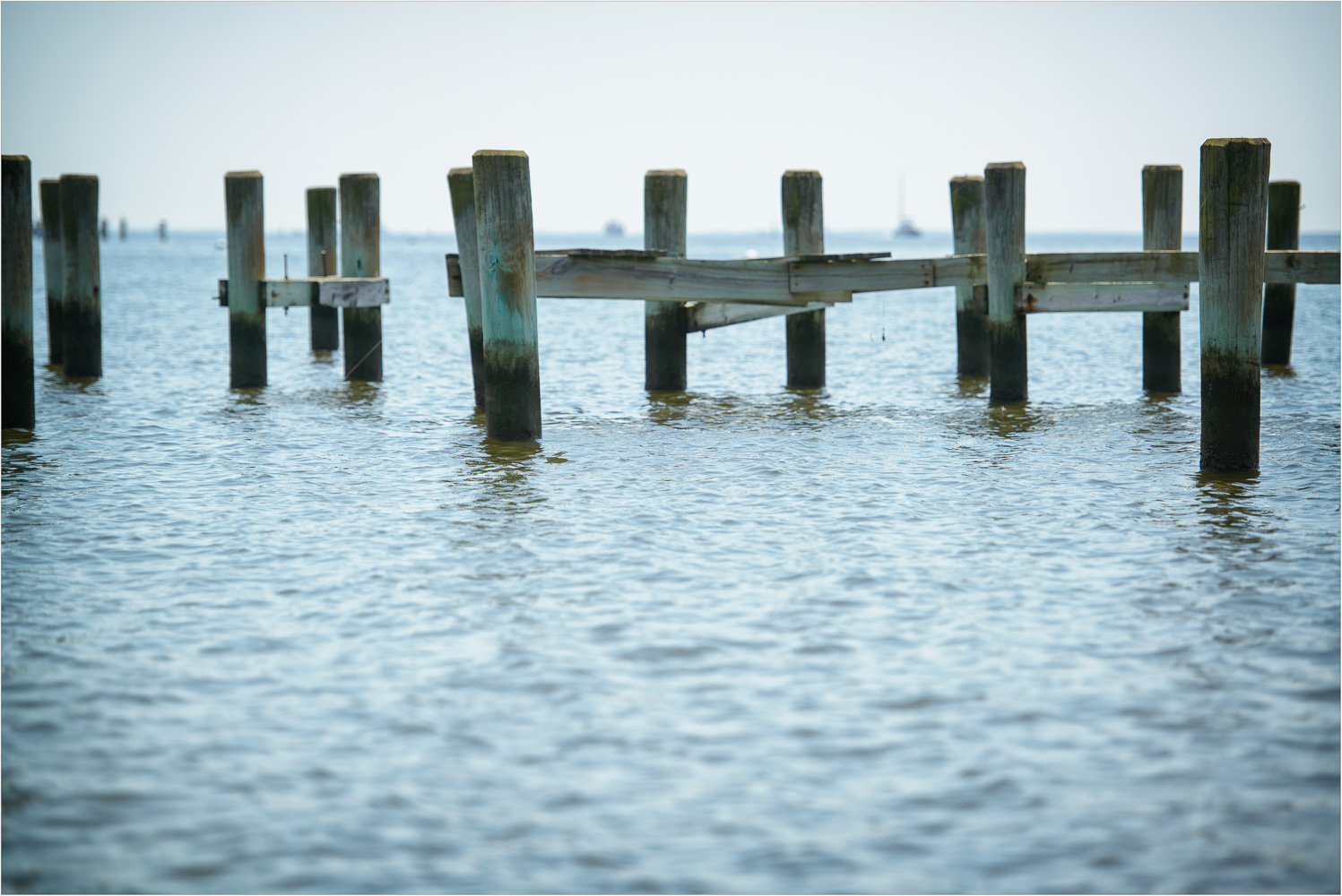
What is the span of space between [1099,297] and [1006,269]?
3.59ft

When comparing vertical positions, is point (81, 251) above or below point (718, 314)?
above

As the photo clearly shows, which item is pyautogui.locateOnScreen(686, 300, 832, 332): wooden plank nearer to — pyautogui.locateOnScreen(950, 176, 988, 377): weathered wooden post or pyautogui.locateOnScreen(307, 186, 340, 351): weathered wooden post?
pyautogui.locateOnScreen(950, 176, 988, 377): weathered wooden post

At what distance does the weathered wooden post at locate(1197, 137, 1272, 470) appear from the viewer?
8273 millimetres

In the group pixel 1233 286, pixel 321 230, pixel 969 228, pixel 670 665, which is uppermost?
pixel 321 230

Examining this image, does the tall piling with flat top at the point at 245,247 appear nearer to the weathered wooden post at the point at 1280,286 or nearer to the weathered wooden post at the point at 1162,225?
the weathered wooden post at the point at 1162,225

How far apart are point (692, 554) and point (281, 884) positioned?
3.70m

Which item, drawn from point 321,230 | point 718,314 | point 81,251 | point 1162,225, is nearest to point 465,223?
point 718,314

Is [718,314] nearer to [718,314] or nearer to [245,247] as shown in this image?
[718,314]

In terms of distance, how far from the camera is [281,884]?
3619 millimetres

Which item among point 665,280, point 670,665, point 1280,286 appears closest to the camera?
point 670,665

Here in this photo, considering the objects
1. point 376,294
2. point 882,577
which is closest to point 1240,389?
point 882,577

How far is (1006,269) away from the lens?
12.0 meters

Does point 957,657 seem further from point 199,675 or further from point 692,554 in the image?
point 199,675

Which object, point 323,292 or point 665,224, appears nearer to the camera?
point 665,224
